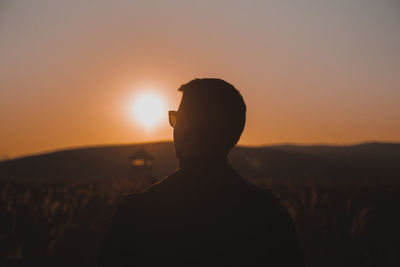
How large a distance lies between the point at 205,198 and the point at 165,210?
0.65 ft

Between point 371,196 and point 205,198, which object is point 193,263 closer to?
point 205,198

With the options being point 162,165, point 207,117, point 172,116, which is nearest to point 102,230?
point 172,116

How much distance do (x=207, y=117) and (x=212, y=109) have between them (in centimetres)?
5

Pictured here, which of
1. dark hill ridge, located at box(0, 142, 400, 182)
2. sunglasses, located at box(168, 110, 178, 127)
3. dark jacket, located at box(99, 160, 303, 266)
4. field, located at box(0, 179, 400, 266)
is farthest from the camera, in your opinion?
dark hill ridge, located at box(0, 142, 400, 182)

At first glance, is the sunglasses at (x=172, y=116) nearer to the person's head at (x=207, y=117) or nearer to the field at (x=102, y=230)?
the person's head at (x=207, y=117)

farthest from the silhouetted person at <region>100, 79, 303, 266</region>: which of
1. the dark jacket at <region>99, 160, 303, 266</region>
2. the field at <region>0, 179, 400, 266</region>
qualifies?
the field at <region>0, 179, 400, 266</region>

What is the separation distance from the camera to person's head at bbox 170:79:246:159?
2.04 m

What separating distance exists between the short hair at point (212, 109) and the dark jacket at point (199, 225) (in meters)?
0.12

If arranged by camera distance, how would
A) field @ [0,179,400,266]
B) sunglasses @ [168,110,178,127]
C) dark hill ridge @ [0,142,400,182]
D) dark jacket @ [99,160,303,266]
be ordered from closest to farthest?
dark jacket @ [99,160,303,266], sunglasses @ [168,110,178,127], field @ [0,179,400,266], dark hill ridge @ [0,142,400,182]

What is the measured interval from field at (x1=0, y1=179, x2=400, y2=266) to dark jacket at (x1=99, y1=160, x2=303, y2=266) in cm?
424

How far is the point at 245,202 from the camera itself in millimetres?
2064

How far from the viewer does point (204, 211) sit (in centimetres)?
201

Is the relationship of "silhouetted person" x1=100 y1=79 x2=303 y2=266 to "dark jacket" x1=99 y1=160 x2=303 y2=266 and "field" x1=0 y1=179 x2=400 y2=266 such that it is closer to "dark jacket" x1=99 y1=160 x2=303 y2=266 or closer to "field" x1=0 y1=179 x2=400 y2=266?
"dark jacket" x1=99 y1=160 x2=303 y2=266

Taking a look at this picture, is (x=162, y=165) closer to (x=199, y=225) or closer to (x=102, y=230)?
(x=102, y=230)
